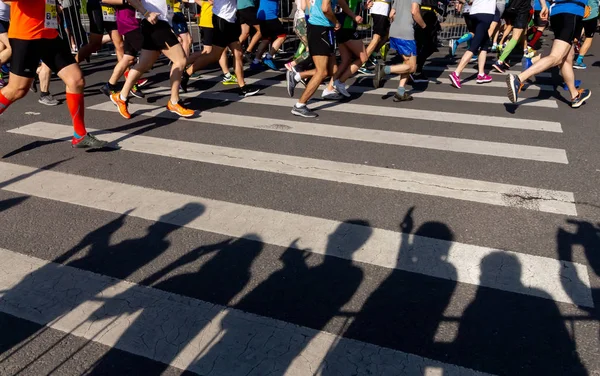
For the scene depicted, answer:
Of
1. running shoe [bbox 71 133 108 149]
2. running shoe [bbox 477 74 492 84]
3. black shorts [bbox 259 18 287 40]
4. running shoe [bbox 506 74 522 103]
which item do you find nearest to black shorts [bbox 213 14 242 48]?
black shorts [bbox 259 18 287 40]

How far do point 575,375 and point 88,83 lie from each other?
28.6 ft

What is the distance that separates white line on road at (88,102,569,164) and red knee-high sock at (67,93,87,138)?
60.6 inches

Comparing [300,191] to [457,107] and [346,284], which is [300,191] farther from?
[457,107]

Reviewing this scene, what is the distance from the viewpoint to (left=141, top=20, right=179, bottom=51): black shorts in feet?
19.7

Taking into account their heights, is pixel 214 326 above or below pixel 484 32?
below

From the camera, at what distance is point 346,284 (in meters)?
2.78

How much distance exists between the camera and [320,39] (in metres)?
6.26

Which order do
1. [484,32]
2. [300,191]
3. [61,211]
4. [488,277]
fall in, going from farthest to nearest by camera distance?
[484,32] → [300,191] → [61,211] → [488,277]

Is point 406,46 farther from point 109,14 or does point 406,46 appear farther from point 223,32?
point 109,14

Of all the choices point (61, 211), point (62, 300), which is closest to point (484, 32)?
point (61, 211)

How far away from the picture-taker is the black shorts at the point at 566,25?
627cm

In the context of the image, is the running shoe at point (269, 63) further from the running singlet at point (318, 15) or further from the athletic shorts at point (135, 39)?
the running singlet at point (318, 15)

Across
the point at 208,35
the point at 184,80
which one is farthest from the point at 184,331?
the point at 208,35

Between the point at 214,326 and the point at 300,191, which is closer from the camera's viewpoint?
the point at 214,326
